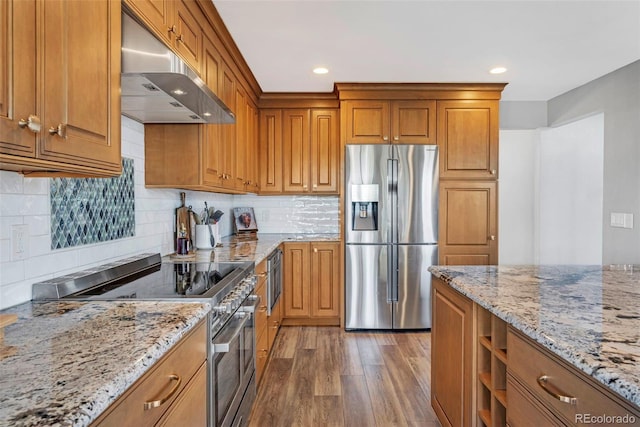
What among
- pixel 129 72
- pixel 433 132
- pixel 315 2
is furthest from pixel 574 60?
pixel 129 72

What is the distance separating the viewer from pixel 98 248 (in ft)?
6.09

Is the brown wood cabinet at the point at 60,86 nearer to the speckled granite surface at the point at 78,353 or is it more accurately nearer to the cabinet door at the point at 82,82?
the cabinet door at the point at 82,82

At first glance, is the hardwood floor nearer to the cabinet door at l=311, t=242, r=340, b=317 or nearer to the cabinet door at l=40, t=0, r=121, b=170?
the cabinet door at l=311, t=242, r=340, b=317

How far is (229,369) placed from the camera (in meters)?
1.74

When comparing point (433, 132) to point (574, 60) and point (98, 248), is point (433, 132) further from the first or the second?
point (98, 248)

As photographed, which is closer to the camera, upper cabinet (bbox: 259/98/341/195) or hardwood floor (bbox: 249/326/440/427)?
hardwood floor (bbox: 249/326/440/427)

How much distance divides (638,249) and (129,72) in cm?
385

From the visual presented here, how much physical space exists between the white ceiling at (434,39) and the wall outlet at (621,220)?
129cm

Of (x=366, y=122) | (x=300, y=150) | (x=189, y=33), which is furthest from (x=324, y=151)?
(x=189, y=33)

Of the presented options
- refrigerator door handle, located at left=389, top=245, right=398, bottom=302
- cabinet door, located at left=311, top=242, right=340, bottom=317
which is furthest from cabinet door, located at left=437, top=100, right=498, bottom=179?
cabinet door, located at left=311, top=242, right=340, bottom=317

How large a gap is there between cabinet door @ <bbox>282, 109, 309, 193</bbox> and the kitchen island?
2348 millimetres

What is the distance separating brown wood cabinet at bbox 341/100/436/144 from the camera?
384cm

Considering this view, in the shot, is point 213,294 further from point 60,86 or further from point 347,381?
point 347,381

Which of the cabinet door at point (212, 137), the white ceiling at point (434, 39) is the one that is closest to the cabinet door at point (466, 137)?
the white ceiling at point (434, 39)
